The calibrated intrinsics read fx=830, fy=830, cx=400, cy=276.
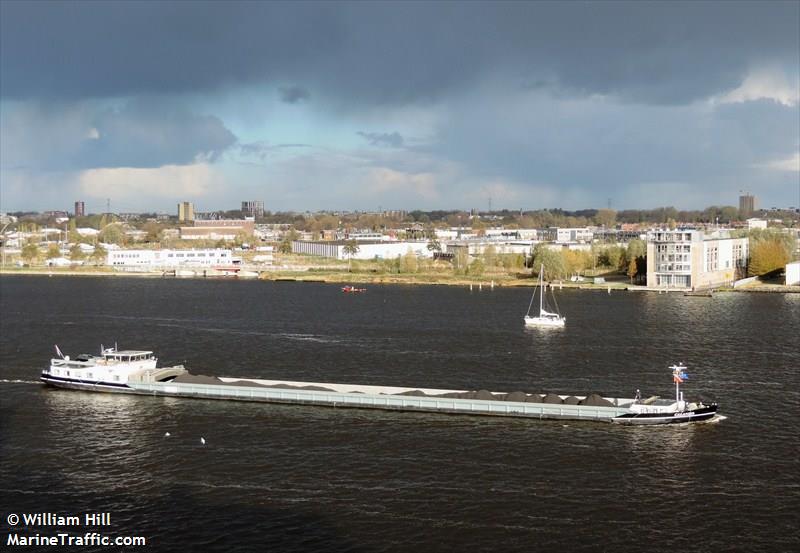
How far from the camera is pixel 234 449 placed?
2234 cm

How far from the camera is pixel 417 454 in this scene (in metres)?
21.9

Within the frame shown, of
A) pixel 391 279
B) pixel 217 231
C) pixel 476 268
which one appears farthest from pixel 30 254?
pixel 217 231

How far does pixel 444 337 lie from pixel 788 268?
4001cm

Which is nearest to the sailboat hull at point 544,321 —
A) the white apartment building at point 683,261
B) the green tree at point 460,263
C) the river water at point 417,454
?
the river water at point 417,454

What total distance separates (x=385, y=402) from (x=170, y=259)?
80.5 meters

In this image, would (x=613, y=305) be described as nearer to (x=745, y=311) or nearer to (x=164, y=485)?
(x=745, y=311)

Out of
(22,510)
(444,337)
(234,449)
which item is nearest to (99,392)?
(234,449)

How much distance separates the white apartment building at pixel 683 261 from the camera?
68.6 m

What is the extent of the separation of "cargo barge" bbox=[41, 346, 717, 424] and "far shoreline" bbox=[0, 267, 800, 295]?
4286cm

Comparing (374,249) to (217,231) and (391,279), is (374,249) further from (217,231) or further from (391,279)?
(217,231)

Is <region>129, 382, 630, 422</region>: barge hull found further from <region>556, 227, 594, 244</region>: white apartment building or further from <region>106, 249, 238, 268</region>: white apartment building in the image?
<region>556, 227, 594, 244</region>: white apartment building

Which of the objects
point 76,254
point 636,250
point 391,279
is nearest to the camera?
point 636,250

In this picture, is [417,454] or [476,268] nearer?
[417,454]

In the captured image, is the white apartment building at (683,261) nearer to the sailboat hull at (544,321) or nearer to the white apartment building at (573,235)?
the sailboat hull at (544,321)
